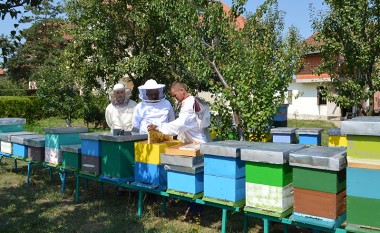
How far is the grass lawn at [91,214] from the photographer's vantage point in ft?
13.4

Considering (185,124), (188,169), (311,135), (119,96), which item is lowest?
(188,169)

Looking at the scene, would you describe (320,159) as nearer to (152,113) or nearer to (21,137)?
(152,113)

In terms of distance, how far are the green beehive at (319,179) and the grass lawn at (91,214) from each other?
1.32 meters

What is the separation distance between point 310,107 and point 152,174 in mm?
21288

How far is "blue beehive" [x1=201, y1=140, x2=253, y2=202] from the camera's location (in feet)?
10.5

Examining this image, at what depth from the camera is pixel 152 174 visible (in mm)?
4016

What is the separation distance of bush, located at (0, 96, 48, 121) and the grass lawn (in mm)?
12841

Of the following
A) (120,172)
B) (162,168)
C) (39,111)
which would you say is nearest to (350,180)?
(162,168)

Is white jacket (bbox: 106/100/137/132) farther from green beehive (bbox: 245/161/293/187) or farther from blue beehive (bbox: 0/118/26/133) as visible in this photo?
green beehive (bbox: 245/161/293/187)

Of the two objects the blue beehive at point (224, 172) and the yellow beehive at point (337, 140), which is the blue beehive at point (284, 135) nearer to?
the yellow beehive at point (337, 140)

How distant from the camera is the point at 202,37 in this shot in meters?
6.02

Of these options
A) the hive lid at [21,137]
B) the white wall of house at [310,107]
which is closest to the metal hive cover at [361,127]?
the hive lid at [21,137]

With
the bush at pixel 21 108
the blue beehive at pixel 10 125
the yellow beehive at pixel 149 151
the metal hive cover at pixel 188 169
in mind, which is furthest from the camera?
the bush at pixel 21 108

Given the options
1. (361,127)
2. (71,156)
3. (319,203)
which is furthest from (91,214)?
(361,127)
